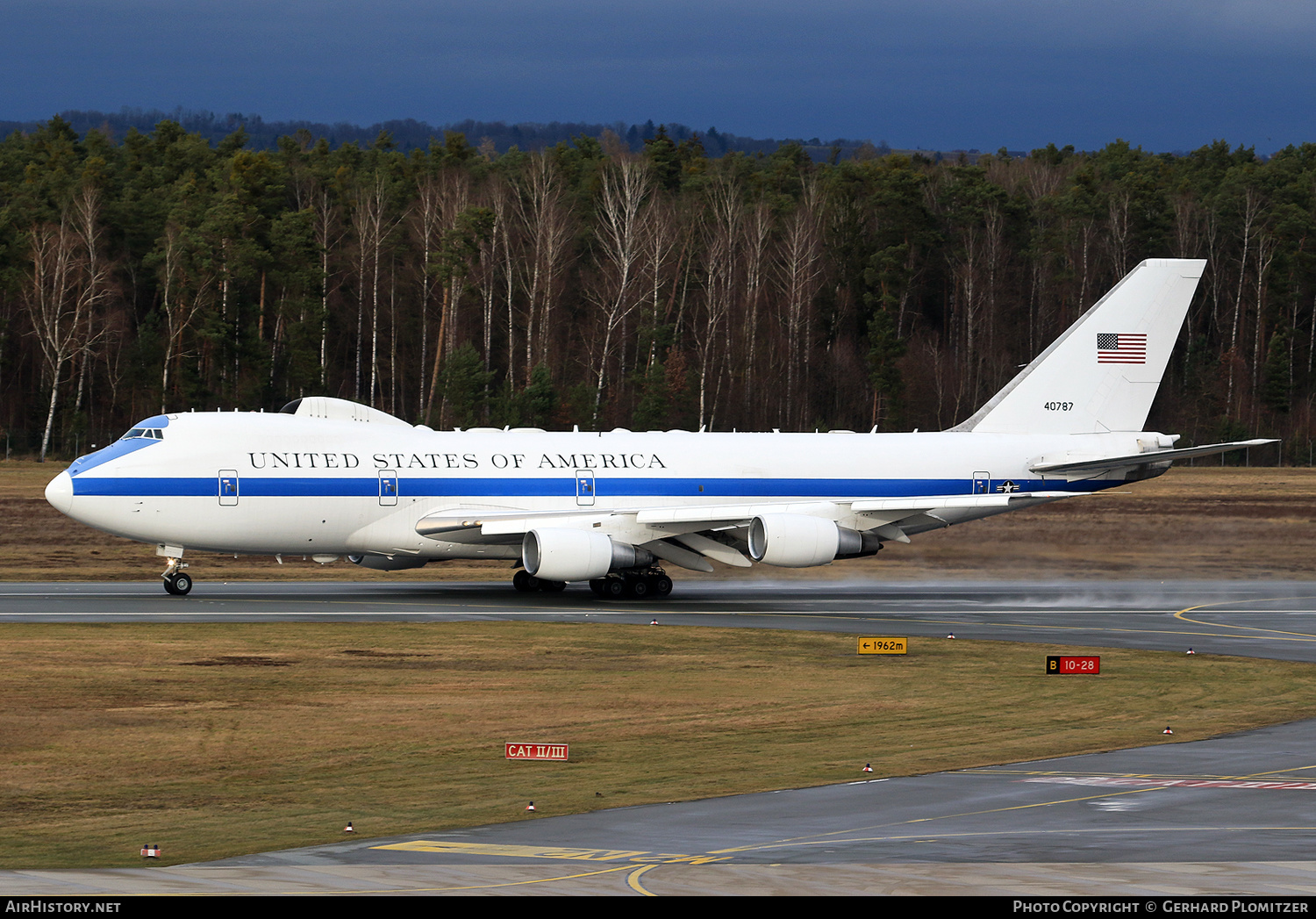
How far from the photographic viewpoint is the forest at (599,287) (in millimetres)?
88125

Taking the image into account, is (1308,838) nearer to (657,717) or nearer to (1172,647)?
(657,717)

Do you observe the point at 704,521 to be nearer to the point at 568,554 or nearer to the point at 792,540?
the point at 792,540

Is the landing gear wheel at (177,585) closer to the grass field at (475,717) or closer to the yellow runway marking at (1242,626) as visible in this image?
the grass field at (475,717)

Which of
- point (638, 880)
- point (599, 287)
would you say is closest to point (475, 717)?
point (638, 880)

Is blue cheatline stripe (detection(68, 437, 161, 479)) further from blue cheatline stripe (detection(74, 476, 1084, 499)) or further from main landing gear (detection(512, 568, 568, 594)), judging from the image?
main landing gear (detection(512, 568, 568, 594))

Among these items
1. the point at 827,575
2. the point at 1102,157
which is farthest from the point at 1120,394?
the point at 1102,157

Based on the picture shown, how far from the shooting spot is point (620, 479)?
41.0 m

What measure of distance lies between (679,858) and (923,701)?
11.8m

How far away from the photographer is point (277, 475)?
124ft

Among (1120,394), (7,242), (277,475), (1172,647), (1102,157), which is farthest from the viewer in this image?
(1102,157)

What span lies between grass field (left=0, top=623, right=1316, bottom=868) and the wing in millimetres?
5710

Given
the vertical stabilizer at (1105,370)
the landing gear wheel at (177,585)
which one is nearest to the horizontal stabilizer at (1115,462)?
the vertical stabilizer at (1105,370)

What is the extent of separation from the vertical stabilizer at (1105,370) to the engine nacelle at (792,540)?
913cm

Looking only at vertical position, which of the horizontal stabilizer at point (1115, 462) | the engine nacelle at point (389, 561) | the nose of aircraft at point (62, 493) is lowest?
the engine nacelle at point (389, 561)
